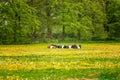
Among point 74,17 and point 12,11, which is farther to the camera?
point 74,17

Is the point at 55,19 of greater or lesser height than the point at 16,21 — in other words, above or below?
below

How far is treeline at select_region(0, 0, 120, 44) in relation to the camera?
200 feet

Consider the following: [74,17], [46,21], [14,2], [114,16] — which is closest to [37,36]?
[46,21]

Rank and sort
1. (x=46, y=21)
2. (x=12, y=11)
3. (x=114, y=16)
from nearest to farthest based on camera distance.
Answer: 1. (x=12, y=11)
2. (x=46, y=21)
3. (x=114, y=16)

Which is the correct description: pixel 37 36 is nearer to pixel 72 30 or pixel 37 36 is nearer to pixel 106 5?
pixel 72 30

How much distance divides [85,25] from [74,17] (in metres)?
3.64

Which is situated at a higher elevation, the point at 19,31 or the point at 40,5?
the point at 40,5

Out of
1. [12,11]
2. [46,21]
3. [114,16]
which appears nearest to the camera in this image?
[12,11]

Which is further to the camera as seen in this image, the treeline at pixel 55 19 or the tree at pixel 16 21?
the treeline at pixel 55 19

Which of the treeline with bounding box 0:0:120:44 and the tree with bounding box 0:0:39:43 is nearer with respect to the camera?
the tree with bounding box 0:0:39:43

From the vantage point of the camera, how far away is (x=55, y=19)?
71.7 m

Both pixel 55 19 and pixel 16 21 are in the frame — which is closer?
pixel 16 21

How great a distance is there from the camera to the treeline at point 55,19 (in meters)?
61.0

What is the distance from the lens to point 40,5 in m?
71.8
